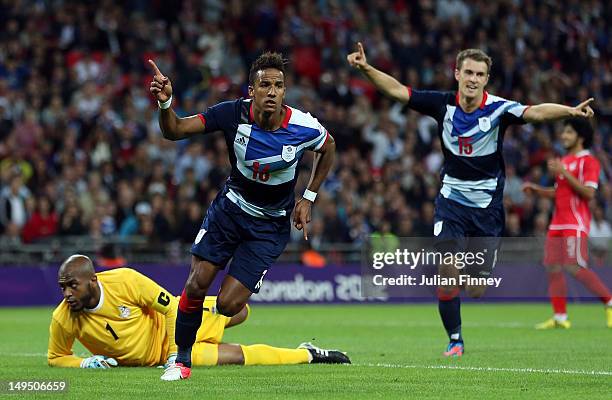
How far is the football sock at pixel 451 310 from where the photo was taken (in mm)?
11406

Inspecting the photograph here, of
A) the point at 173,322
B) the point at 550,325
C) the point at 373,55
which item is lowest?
the point at 550,325

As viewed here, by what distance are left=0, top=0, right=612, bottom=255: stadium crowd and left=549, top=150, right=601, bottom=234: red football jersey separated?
6.72 m

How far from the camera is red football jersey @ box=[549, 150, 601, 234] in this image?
49.6 feet

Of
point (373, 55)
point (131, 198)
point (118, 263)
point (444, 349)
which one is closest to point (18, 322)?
point (118, 263)

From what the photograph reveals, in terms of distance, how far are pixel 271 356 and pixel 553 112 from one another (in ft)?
11.0

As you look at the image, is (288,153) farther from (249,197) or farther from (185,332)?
(185,332)

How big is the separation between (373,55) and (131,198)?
7.59 meters

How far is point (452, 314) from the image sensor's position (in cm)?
1141

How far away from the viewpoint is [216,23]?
87.0ft

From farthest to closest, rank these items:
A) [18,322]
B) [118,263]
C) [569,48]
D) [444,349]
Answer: [569,48]
[118,263]
[18,322]
[444,349]

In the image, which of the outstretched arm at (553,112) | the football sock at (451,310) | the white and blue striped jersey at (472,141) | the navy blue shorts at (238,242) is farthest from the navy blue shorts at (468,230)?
the navy blue shorts at (238,242)

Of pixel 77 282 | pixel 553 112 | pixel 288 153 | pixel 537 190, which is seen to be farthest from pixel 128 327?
pixel 537 190

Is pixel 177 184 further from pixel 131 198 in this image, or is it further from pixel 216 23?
pixel 216 23

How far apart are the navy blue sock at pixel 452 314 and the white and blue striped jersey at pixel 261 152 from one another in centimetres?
239
